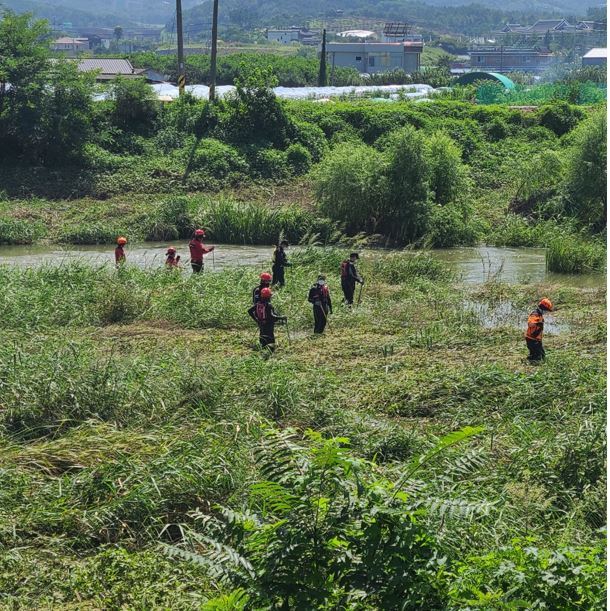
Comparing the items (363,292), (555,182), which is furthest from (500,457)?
(555,182)

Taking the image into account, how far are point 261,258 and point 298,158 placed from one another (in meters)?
11.6

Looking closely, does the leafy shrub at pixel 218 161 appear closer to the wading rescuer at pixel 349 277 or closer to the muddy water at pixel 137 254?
the muddy water at pixel 137 254

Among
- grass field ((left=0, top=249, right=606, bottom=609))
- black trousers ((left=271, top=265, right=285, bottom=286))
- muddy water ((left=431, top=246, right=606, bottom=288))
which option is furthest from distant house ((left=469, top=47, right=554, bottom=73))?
grass field ((left=0, top=249, right=606, bottom=609))

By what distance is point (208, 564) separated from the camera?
6.27m

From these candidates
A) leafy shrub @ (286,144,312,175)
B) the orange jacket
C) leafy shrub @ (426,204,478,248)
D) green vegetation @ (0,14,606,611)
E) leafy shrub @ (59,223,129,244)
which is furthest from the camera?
leafy shrub @ (286,144,312,175)

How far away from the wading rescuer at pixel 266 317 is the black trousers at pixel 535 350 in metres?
3.42

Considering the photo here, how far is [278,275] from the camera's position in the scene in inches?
742

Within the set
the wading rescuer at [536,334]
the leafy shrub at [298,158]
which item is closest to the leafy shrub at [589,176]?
the leafy shrub at [298,158]

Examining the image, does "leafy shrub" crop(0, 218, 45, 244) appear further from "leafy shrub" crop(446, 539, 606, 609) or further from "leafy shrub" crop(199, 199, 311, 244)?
"leafy shrub" crop(446, 539, 606, 609)

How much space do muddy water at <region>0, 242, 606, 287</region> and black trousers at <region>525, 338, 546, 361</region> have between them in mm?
7475

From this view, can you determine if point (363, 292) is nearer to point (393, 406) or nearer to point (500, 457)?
point (393, 406)

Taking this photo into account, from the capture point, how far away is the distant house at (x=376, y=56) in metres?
122

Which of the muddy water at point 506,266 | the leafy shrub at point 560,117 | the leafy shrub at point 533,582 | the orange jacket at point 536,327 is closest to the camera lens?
the leafy shrub at point 533,582

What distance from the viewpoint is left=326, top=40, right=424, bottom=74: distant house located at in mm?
121938
